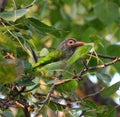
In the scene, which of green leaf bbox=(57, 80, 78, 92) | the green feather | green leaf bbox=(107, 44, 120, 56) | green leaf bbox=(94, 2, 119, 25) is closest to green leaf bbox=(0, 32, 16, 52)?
the green feather

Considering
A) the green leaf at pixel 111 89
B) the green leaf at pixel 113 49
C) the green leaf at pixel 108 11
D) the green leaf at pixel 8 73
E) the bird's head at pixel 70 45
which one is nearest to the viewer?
the green leaf at pixel 8 73

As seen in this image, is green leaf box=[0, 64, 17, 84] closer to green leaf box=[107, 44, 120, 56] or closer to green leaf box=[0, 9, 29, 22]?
green leaf box=[0, 9, 29, 22]

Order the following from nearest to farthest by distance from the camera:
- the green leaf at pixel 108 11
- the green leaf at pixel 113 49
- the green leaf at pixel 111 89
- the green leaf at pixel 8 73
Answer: the green leaf at pixel 8 73 < the green leaf at pixel 111 89 < the green leaf at pixel 113 49 < the green leaf at pixel 108 11

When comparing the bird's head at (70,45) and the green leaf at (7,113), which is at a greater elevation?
the bird's head at (70,45)

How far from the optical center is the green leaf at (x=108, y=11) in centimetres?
258

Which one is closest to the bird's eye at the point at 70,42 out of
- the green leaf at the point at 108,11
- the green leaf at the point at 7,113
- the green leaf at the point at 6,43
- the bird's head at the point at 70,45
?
the bird's head at the point at 70,45

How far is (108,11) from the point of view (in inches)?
102

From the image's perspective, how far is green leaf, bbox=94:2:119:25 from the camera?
102 inches

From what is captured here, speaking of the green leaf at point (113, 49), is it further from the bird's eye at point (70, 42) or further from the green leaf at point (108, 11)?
the green leaf at point (108, 11)

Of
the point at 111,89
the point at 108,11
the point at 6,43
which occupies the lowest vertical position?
the point at 108,11

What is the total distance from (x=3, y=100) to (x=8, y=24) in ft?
0.71

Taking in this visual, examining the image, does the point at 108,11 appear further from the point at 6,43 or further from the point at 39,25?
the point at 6,43

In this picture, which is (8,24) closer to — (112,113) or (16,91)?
(16,91)

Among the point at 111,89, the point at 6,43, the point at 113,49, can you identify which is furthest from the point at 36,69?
the point at 113,49
